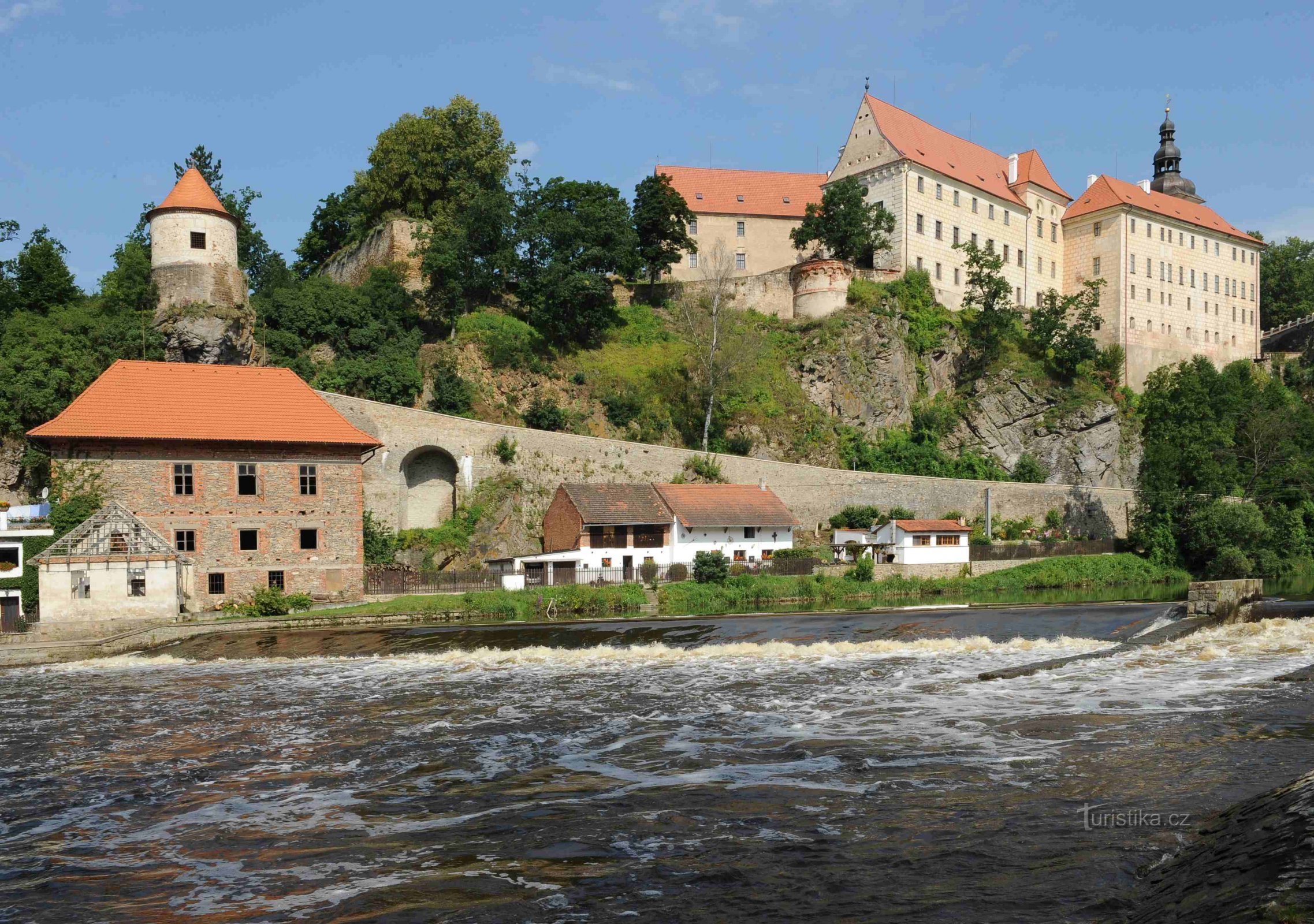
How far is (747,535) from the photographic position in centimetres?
4122

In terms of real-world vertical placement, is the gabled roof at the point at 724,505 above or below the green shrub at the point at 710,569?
above

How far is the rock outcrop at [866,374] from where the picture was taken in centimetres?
5275

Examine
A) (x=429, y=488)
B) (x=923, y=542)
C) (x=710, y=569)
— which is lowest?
(x=710, y=569)

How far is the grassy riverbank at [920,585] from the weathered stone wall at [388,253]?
85.5 ft

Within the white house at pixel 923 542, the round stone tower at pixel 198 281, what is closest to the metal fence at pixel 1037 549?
the white house at pixel 923 542

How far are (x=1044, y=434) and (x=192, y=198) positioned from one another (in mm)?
44953

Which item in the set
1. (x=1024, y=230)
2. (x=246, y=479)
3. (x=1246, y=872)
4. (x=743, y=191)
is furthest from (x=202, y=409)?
(x=1024, y=230)

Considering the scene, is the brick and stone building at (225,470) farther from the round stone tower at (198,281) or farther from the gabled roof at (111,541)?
the round stone tower at (198,281)

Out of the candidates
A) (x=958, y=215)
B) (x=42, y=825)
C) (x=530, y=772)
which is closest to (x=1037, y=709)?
(x=530, y=772)

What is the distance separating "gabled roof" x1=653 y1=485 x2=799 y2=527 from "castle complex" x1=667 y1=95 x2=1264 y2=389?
22457 mm

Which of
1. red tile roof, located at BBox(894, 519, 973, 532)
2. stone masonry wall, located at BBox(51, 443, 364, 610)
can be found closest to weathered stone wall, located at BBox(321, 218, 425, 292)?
stone masonry wall, located at BBox(51, 443, 364, 610)

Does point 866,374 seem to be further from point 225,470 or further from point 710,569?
point 225,470

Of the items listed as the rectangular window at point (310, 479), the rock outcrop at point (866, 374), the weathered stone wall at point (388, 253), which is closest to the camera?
the rectangular window at point (310, 479)

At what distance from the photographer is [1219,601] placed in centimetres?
2414
